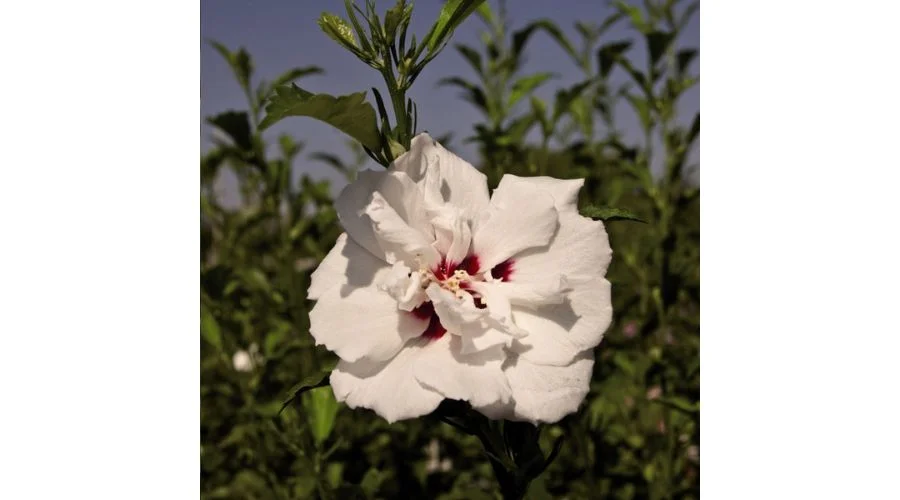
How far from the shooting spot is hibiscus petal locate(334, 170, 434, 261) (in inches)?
29.2

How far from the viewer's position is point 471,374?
0.69 meters

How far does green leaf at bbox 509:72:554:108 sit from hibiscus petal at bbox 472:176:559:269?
1.30 meters

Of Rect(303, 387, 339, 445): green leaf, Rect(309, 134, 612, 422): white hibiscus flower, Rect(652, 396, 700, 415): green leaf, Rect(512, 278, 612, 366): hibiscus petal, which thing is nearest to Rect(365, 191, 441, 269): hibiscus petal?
Rect(309, 134, 612, 422): white hibiscus flower

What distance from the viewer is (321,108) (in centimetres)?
70

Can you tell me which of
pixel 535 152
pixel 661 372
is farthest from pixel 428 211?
pixel 535 152

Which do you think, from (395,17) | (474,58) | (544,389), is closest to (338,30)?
(395,17)

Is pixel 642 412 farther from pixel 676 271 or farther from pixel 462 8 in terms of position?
pixel 462 8

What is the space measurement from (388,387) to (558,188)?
28 cm

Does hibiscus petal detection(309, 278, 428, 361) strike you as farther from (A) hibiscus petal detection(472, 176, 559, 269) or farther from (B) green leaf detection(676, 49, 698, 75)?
(B) green leaf detection(676, 49, 698, 75)

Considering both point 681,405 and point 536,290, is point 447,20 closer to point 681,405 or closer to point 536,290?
point 536,290

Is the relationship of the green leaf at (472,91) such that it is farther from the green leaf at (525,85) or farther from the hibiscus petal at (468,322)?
the hibiscus petal at (468,322)

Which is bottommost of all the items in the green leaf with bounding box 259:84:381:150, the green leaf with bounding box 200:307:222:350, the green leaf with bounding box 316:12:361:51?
the green leaf with bounding box 200:307:222:350

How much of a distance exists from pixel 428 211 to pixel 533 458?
30cm

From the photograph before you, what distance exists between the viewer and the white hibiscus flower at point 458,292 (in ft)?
2.28
